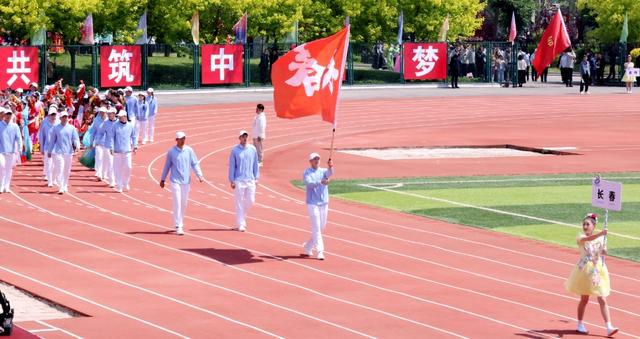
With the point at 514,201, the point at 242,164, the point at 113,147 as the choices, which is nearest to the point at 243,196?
the point at 242,164

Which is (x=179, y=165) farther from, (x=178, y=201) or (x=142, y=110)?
(x=142, y=110)

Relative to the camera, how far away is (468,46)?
70.2m

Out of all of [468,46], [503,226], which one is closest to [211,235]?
[503,226]

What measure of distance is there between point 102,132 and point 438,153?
1278cm

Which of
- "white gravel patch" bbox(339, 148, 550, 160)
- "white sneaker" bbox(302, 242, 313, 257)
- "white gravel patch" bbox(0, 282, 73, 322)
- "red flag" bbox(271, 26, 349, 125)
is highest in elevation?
"red flag" bbox(271, 26, 349, 125)

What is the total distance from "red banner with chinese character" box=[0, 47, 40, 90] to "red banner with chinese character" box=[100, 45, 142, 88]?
3.08 m

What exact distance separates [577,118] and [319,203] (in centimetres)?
3243

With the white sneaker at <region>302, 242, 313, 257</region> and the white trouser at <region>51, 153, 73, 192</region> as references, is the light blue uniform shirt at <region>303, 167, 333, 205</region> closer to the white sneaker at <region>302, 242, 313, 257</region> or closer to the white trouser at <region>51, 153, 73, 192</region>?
the white sneaker at <region>302, 242, 313, 257</region>

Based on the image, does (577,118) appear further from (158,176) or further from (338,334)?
(338,334)

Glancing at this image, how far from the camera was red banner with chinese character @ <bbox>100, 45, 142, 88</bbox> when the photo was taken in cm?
5975

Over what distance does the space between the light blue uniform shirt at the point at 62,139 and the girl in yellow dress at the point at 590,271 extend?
16045 millimetres

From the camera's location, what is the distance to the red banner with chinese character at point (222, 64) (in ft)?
209

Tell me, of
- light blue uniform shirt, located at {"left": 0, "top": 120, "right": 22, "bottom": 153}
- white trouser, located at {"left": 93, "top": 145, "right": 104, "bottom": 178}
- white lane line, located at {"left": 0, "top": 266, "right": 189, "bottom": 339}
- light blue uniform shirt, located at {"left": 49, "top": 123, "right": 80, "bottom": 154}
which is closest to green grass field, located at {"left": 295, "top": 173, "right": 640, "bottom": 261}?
white trouser, located at {"left": 93, "top": 145, "right": 104, "bottom": 178}

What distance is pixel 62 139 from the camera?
31250 millimetres
